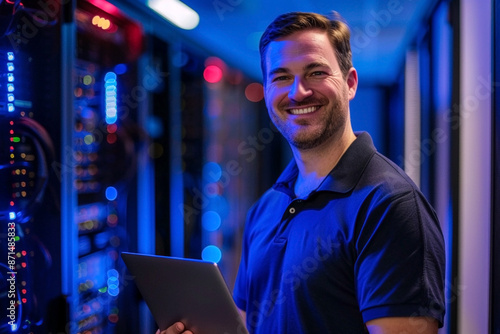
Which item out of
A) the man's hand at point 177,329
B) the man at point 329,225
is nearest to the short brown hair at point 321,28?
the man at point 329,225

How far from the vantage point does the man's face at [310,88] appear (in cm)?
128

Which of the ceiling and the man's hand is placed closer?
the man's hand

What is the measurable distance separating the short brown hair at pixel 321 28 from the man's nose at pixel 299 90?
128 millimetres

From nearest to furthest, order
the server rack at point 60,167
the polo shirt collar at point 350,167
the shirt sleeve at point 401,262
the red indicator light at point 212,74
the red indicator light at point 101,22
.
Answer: the shirt sleeve at point 401,262, the polo shirt collar at point 350,167, the server rack at point 60,167, the red indicator light at point 101,22, the red indicator light at point 212,74

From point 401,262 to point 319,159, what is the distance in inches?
16.7

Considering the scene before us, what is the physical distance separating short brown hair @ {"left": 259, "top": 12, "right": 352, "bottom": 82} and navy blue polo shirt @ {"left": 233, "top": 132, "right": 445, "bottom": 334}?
0.81 ft

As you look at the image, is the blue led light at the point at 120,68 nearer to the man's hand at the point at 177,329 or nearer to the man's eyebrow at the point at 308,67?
the man's eyebrow at the point at 308,67

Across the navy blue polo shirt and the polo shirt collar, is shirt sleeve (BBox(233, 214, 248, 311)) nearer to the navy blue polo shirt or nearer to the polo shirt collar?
the navy blue polo shirt

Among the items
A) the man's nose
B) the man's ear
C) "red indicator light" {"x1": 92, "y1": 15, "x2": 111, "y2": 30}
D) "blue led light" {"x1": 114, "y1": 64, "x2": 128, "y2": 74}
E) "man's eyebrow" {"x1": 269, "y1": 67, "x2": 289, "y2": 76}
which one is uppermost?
"red indicator light" {"x1": 92, "y1": 15, "x2": 111, "y2": 30}

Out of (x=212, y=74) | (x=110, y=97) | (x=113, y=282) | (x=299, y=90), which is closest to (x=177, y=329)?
(x=299, y=90)

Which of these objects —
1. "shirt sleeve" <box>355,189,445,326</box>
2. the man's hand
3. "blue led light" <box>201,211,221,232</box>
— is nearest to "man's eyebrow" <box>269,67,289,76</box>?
"shirt sleeve" <box>355,189,445,326</box>

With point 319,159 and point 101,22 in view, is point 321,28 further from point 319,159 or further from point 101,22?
point 101,22

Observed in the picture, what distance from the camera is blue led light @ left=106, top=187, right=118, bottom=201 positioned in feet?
7.25

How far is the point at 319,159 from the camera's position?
132cm
